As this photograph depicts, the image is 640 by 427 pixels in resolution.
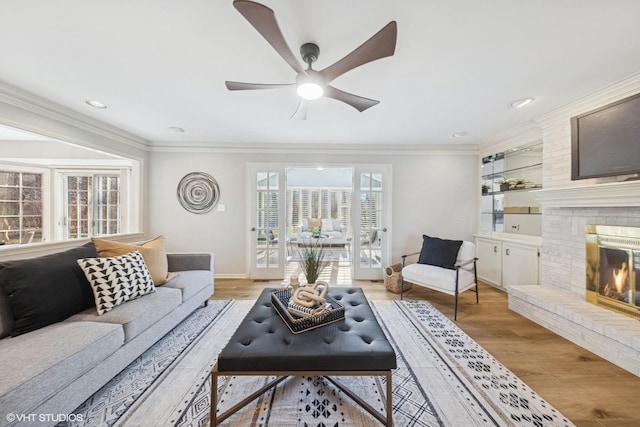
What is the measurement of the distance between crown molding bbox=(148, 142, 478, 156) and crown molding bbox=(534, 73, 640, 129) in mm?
1283

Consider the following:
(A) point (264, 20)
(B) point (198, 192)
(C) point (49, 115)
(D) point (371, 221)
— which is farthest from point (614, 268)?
(C) point (49, 115)

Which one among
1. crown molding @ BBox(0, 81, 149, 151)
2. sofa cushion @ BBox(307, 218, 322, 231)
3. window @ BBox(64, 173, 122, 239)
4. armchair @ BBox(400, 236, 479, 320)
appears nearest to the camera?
crown molding @ BBox(0, 81, 149, 151)

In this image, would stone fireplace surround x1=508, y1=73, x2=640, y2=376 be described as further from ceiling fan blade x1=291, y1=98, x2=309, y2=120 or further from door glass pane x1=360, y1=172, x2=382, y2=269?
ceiling fan blade x1=291, y1=98, x2=309, y2=120

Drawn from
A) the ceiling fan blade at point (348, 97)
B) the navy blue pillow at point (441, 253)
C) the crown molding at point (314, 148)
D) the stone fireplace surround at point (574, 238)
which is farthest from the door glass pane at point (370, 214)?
the ceiling fan blade at point (348, 97)

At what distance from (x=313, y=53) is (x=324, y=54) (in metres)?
0.13

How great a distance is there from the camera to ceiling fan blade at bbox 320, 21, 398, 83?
3.79 feet

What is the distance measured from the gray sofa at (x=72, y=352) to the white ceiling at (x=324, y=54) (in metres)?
1.75

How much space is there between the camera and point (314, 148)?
4051 millimetres

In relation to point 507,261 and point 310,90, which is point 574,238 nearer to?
point 507,261

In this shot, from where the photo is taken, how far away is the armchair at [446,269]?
284cm

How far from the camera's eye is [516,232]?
3.47m

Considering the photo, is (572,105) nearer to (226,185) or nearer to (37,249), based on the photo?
(226,185)

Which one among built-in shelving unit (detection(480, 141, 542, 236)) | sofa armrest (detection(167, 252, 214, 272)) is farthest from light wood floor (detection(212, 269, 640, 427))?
sofa armrest (detection(167, 252, 214, 272))

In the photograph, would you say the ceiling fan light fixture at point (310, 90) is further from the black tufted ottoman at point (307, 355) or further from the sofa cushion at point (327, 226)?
the sofa cushion at point (327, 226)
